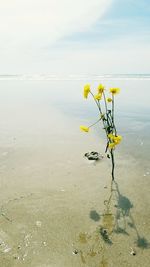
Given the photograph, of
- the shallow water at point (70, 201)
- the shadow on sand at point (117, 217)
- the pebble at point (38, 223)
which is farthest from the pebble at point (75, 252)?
the pebble at point (38, 223)

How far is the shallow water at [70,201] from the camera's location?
3.39 meters

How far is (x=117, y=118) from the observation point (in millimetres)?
10773

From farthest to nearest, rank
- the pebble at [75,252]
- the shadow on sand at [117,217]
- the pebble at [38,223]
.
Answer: the pebble at [38,223] < the shadow on sand at [117,217] < the pebble at [75,252]

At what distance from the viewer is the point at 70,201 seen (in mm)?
4602

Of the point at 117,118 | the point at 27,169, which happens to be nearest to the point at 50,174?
the point at 27,169

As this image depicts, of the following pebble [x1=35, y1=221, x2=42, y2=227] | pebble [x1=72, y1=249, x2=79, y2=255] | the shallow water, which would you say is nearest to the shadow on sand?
the shallow water

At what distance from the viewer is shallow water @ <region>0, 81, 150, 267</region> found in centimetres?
339

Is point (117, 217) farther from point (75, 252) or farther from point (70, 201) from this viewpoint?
point (75, 252)

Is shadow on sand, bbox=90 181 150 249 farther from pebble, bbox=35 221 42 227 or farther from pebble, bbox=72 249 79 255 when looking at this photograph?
pebble, bbox=35 221 42 227

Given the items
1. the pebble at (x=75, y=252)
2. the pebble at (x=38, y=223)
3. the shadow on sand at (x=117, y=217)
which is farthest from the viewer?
the pebble at (x=38, y=223)

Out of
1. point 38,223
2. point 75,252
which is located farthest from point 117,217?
point 38,223

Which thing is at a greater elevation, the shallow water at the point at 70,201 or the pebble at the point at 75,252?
the pebble at the point at 75,252

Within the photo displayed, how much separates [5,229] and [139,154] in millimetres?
3670

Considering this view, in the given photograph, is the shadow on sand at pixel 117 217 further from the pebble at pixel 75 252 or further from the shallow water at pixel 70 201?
the pebble at pixel 75 252
